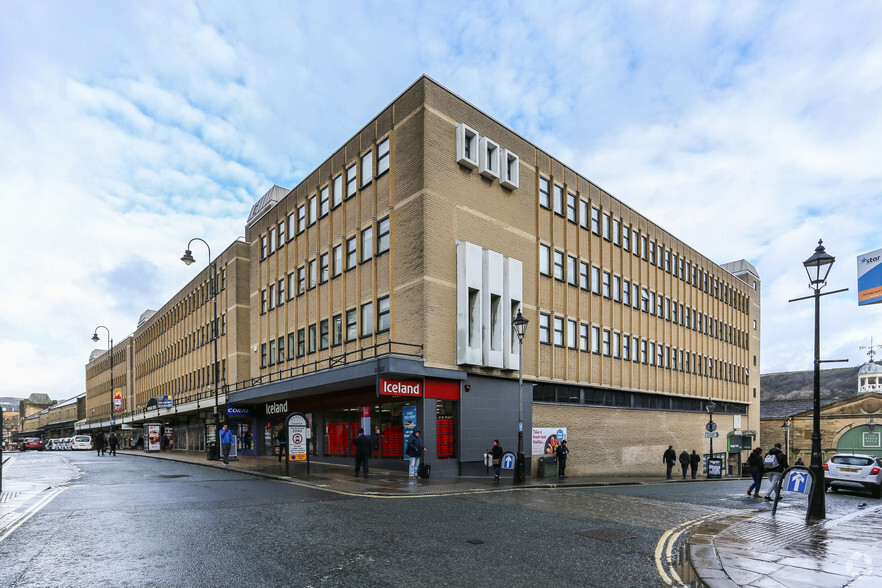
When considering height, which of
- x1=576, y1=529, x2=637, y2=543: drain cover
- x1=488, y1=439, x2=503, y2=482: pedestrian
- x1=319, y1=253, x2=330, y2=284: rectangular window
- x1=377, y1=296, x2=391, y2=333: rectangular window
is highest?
x1=319, y1=253, x2=330, y2=284: rectangular window

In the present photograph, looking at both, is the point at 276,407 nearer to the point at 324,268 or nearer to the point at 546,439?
the point at 324,268

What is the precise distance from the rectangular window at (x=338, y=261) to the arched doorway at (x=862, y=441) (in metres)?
56.6

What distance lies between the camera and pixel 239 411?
35594mm

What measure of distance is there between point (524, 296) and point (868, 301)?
14719 mm

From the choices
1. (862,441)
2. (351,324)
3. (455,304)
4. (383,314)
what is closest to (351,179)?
(351,324)

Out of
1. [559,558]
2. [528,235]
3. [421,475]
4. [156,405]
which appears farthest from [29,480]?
[156,405]

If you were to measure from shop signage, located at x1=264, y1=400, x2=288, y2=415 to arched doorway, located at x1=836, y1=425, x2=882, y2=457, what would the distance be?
183 feet

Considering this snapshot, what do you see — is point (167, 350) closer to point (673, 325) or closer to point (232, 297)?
point (232, 297)

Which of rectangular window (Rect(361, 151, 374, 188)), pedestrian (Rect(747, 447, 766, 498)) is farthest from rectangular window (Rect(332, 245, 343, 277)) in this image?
pedestrian (Rect(747, 447, 766, 498))

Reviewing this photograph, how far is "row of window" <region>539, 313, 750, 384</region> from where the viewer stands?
28828mm

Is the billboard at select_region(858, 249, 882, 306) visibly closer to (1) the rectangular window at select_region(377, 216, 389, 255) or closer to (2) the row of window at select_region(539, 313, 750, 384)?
(2) the row of window at select_region(539, 313, 750, 384)

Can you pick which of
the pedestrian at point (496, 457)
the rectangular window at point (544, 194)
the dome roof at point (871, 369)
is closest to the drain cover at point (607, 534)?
the pedestrian at point (496, 457)

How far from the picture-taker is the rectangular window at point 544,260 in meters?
28.2

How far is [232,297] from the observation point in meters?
39.7
